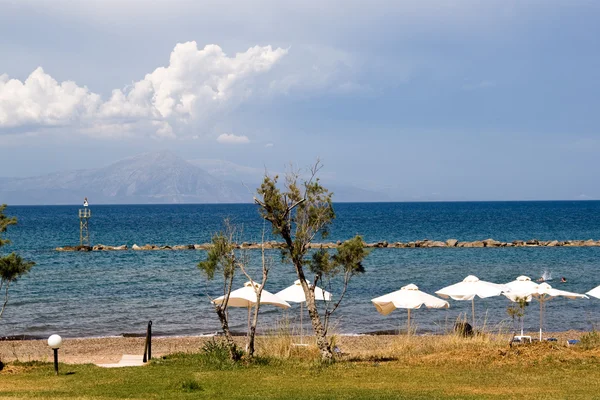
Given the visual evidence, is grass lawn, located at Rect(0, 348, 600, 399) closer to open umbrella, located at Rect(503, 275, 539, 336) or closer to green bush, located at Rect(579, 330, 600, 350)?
green bush, located at Rect(579, 330, 600, 350)

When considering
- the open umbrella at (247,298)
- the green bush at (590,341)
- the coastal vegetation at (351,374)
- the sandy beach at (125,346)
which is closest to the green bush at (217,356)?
the coastal vegetation at (351,374)

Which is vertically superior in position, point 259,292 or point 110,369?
point 259,292

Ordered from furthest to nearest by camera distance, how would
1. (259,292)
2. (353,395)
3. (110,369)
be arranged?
1. (259,292)
2. (110,369)
3. (353,395)

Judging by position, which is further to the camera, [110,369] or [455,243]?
[455,243]

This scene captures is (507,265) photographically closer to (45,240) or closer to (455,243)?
(455,243)

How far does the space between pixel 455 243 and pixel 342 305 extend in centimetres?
3971

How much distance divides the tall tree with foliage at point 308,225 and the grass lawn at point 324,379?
171 centimetres

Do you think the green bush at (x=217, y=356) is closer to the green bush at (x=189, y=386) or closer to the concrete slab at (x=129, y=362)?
the concrete slab at (x=129, y=362)

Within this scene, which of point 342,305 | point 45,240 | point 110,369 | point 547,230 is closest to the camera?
point 110,369

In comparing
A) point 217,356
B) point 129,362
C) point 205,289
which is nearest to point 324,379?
point 217,356

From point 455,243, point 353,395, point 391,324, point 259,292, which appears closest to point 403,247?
point 455,243

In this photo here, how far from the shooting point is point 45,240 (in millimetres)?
80875

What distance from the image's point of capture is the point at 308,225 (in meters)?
18.2

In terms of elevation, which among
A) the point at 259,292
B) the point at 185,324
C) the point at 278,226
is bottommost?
the point at 185,324
